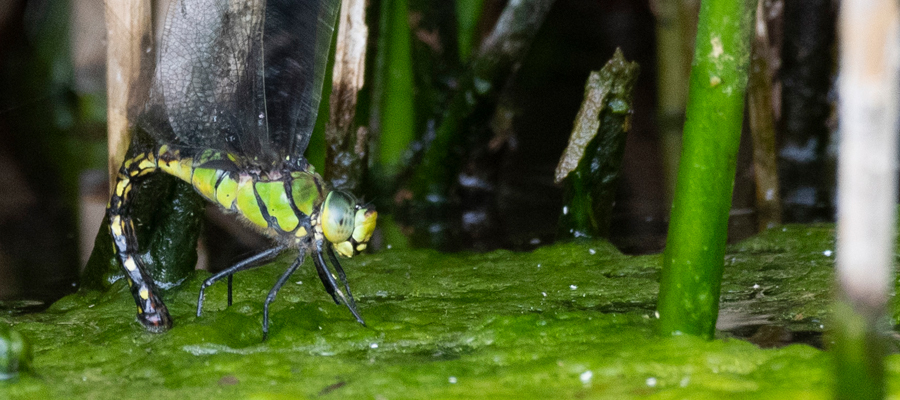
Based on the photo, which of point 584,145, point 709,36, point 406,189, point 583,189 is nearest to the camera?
point 709,36

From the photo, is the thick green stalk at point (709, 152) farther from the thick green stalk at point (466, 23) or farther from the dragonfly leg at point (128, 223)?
the thick green stalk at point (466, 23)

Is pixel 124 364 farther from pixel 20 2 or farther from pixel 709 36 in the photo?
pixel 20 2

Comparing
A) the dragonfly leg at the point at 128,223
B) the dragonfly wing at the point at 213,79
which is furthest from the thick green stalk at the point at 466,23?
the dragonfly leg at the point at 128,223

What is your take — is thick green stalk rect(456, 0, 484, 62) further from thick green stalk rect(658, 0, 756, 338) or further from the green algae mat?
thick green stalk rect(658, 0, 756, 338)

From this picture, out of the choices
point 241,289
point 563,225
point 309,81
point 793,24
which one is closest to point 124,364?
point 241,289

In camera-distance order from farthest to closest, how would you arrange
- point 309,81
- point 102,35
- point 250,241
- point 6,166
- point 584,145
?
point 6,166, point 250,241, point 584,145, point 102,35, point 309,81

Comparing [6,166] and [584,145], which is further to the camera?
[6,166]

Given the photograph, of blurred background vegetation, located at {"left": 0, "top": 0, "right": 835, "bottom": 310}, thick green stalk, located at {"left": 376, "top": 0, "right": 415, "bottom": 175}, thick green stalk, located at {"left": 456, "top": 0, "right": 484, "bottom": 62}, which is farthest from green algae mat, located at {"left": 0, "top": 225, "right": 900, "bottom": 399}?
thick green stalk, located at {"left": 456, "top": 0, "right": 484, "bottom": 62}
